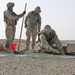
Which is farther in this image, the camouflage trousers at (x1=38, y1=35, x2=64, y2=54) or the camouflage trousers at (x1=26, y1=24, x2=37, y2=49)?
the camouflage trousers at (x1=26, y1=24, x2=37, y2=49)

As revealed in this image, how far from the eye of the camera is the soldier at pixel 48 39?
34.3 ft

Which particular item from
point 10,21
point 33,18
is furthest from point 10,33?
point 33,18

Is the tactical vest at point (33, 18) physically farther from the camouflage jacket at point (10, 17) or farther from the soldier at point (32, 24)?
the camouflage jacket at point (10, 17)

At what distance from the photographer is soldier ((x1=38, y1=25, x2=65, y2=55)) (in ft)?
34.3

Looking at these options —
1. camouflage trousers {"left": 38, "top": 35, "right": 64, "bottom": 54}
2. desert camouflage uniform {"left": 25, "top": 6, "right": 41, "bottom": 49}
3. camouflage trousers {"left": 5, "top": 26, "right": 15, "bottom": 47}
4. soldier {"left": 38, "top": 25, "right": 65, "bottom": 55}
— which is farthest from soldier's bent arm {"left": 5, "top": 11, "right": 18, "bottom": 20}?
camouflage trousers {"left": 38, "top": 35, "right": 64, "bottom": 54}

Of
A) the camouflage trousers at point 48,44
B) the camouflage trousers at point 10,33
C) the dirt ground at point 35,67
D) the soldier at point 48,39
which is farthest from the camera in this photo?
the camouflage trousers at point 10,33

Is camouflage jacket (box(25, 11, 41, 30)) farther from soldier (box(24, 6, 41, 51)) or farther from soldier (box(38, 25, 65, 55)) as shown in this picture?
soldier (box(38, 25, 65, 55))

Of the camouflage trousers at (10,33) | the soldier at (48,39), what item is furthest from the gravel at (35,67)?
the camouflage trousers at (10,33)

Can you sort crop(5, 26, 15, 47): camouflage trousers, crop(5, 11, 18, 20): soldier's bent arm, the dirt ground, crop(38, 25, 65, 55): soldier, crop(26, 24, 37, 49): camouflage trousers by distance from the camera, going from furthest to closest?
crop(26, 24, 37, 49): camouflage trousers < crop(5, 26, 15, 47): camouflage trousers < crop(5, 11, 18, 20): soldier's bent arm < crop(38, 25, 65, 55): soldier < the dirt ground

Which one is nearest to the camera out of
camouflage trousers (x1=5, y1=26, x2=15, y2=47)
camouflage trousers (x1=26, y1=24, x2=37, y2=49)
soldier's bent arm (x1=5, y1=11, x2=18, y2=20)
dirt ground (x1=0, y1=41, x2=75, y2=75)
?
dirt ground (x1=0, y1=41, x2=75, y2=75)

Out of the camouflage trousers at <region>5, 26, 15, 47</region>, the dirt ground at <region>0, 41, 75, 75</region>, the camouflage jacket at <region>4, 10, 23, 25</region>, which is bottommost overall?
the dirt ground at <region>0, 41, 75, 75</region>

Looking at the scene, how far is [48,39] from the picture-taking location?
1095 centimetres

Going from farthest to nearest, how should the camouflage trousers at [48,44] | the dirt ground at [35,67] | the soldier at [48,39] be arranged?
the soldier at [48,39] < the camouflage trousers at [48,44] < the dirt ground at [35,67]

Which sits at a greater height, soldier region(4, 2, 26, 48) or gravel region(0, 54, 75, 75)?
soldier region(4, 2, 26, 48)
